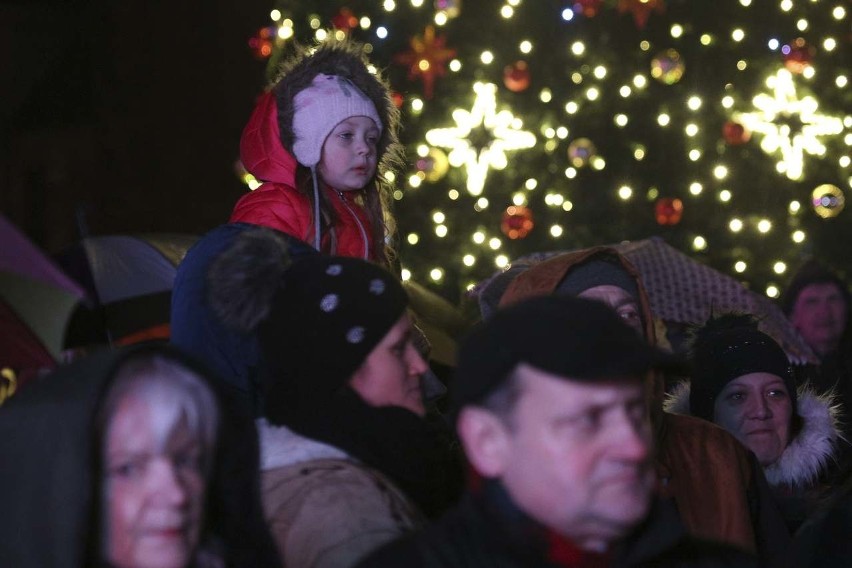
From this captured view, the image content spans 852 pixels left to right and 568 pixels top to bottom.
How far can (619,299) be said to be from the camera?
14.1ft

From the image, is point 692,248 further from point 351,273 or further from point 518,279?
point 351,273

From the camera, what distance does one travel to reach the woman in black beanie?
3131 mm

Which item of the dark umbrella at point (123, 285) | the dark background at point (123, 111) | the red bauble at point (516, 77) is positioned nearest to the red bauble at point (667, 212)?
the red bauble at point (516, 77)

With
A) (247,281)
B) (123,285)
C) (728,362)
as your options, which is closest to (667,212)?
(123,285)

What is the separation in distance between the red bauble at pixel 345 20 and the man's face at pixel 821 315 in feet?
11.7

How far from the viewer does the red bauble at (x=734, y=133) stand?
30.5ft

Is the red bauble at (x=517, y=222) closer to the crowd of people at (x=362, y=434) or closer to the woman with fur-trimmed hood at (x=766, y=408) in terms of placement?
the woman with fur-trimmed hood at (x=766, y=408)

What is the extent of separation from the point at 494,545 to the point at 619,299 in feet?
5.63

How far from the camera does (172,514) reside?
106 inches

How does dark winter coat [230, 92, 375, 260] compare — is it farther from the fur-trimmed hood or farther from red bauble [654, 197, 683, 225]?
red bauble [654, 197, 683, 225]

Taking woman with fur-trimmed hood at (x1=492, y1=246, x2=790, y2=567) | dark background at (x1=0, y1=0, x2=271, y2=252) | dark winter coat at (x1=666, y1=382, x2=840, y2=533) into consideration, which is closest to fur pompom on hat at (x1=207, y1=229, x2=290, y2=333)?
woman with fur-trimmed hood at (x1=492, y1=246, x2=790, y2=567)

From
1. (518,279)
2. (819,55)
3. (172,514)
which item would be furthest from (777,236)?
(172,514)

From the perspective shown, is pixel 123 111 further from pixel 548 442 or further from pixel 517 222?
pixel 548 442

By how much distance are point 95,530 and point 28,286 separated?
1564 millimetres
